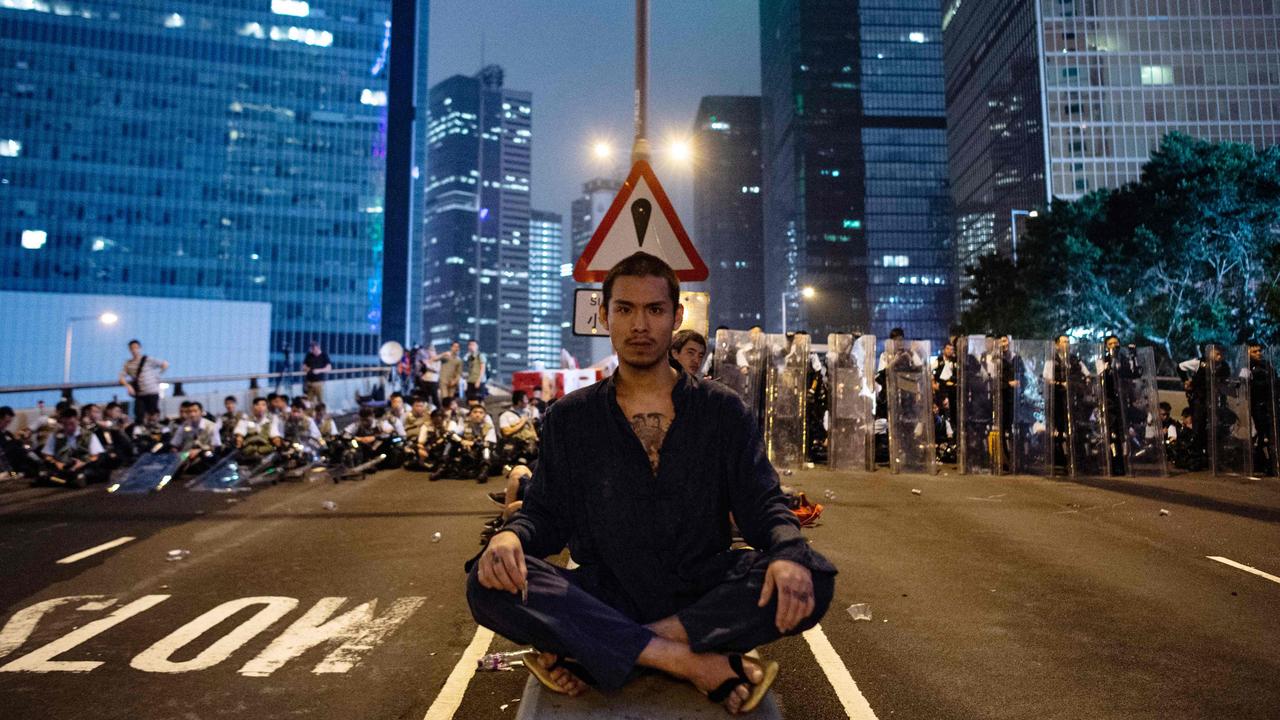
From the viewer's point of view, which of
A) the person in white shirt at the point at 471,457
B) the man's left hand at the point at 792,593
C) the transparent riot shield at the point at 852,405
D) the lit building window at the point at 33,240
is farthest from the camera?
the lit building window at the point at 33,240

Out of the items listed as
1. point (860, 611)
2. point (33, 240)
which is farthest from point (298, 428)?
point (33, 240)

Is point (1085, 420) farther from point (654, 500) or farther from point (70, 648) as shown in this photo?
point (70, 648)

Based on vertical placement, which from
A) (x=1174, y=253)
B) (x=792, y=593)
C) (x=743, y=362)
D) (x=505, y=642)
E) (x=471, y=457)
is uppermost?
(x=1174, y=253)

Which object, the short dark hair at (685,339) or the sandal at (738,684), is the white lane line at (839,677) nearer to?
the sandal at (738,684)

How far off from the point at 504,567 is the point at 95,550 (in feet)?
21.2

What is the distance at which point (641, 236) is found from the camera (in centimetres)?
623

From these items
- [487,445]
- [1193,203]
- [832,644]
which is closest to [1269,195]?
[1193,203]

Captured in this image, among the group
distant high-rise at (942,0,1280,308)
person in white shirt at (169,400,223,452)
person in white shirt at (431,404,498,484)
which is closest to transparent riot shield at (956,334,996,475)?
person in white shirt at (431,404,498,484)

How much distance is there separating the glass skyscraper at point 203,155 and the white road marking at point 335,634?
333 ft

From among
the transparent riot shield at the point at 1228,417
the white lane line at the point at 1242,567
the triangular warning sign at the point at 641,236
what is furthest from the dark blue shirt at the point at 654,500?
the transparent riot shield at the point at 1228,417

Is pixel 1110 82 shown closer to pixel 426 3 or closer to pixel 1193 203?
pixel 1193 203

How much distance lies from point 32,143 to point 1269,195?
114 meters

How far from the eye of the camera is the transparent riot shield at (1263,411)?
A: 489 inches

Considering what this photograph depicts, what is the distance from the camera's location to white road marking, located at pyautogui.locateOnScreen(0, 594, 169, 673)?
13.4 ft
